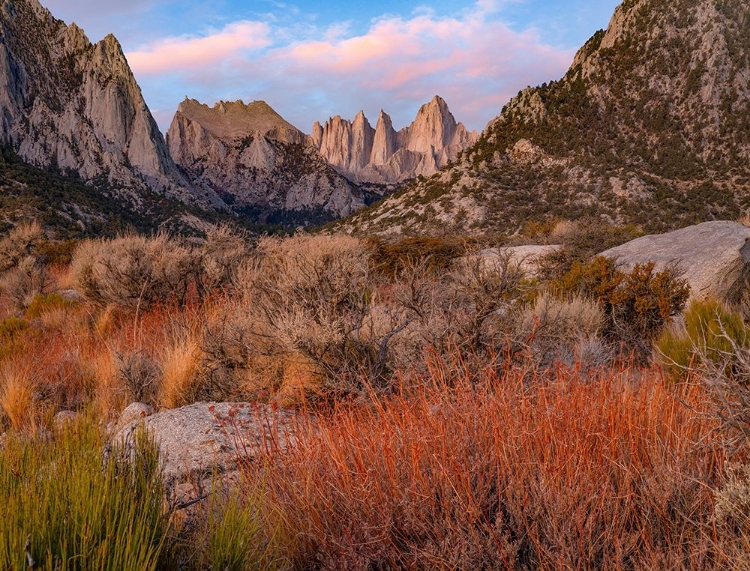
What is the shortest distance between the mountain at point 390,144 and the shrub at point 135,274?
11784 cm

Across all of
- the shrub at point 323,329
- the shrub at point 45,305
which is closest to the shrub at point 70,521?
the shrub at point 323,329

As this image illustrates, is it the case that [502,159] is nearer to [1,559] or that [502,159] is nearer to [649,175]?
[649,175]

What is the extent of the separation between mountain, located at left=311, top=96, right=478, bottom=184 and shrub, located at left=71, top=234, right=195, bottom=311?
11784cm

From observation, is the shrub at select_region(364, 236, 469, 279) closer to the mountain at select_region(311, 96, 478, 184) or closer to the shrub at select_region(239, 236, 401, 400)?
the shrub at select_region(239, 236, 401, 400)

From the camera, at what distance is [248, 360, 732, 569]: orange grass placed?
187 centimetres

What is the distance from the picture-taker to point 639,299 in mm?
7055

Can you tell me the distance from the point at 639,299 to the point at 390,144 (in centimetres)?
13303

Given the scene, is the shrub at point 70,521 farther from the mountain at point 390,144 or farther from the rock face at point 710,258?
the mountain at point 390,144

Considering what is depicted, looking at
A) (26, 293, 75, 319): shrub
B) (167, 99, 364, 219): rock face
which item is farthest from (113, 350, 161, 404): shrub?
(167, 99, 364, 219): rock face

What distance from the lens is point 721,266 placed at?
7.43 meters

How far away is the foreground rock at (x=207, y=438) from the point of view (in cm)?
Result: 304

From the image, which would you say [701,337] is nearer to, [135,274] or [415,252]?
[135,274]

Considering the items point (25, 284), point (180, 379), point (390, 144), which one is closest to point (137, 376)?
point (180, 379)

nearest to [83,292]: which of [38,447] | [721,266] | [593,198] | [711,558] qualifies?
[38,447]
